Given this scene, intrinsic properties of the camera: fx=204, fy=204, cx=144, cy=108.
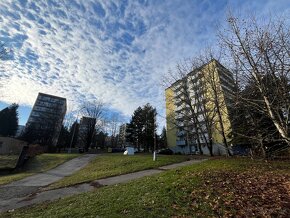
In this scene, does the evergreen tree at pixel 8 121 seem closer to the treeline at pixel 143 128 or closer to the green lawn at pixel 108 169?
the treeline at pixel 143 128

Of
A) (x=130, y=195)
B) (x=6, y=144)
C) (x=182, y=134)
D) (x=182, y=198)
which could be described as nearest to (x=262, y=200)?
(x=182, y=198)

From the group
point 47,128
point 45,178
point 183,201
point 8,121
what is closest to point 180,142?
point 47,128

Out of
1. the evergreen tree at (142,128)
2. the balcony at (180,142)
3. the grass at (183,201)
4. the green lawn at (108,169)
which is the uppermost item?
the evergreen tree at (142,128)

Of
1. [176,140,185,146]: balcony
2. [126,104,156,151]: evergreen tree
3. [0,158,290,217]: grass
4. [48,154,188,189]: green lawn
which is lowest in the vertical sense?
[0,158,290,217]: grass

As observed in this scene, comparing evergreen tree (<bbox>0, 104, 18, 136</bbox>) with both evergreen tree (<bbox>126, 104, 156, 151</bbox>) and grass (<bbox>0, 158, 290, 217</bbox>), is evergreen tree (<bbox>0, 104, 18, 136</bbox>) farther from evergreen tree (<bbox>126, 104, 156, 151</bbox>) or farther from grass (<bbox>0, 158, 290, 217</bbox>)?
grass (<bbox>0, 158, 290, 217</bbox>)

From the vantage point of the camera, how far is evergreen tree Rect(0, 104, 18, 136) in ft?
188

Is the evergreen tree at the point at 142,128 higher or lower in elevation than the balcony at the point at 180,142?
higher

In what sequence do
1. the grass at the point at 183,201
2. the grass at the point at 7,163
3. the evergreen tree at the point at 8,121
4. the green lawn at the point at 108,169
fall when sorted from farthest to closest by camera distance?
1. the evergreen tree at the point at 8,121
2. the grass at the point at 7,163
3. the green lawn at the point at 108,169
4. the grass at the point at 183,201

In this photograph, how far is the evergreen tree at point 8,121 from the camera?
188ft

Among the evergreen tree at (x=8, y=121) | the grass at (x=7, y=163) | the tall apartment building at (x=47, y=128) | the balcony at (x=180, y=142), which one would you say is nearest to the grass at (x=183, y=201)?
the grass at (x=7, y=163)

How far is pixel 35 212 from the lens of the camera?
283 inches

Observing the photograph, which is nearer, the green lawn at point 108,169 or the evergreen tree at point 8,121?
the green lawn at point 108,169

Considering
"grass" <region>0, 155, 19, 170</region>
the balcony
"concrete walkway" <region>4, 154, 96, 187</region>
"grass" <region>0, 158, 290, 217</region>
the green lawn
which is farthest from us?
the balcony

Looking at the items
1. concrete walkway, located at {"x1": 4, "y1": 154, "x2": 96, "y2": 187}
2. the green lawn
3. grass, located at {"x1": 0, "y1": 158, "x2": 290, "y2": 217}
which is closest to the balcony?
the green lawn
